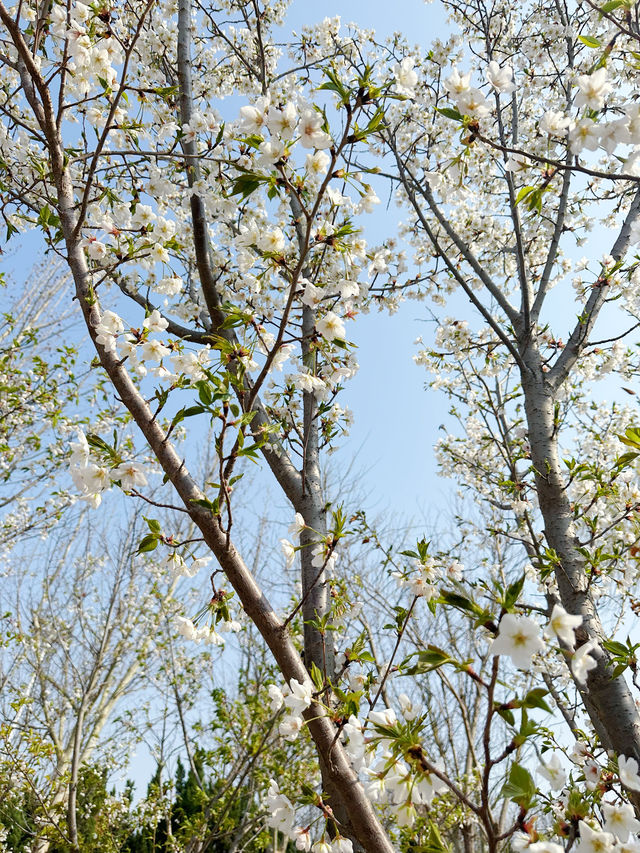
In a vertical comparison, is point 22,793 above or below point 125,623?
below

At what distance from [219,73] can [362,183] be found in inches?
124

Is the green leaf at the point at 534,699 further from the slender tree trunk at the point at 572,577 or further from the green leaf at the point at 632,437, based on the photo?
the slender tree trunk at the point at 572,577

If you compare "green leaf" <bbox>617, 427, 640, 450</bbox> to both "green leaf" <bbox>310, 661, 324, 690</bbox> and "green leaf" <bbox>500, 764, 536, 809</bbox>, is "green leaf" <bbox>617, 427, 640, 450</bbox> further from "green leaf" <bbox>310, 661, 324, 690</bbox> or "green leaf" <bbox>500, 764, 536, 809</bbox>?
"green leaf" <bbox>310, 661, 324, 690</bbox>

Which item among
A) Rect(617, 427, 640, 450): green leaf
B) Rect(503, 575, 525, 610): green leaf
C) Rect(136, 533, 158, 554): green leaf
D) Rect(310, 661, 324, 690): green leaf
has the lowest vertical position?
Rect(503, 575, 525, 610): green leaf

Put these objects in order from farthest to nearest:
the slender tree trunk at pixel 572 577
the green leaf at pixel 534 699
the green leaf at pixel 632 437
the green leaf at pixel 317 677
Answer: the slender tree trunk at pixel 572 577 → the green leaf at pixel 317 677 → the green leaf at pixel 632 437 → the green leaf at pixel 534 699

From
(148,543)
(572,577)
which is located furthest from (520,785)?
(572,577)

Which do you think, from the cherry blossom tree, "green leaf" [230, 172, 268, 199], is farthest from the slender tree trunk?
"green leaf" [230, 172, 268, 199]

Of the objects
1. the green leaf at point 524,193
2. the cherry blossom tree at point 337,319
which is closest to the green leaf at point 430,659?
the cherry blossom tree at point 337,319

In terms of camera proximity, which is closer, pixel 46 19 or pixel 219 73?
pixel 46 19

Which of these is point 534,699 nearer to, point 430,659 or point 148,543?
point 430,659

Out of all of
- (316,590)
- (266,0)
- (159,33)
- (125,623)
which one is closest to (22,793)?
(125,623)

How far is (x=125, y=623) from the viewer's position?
21.3 ft

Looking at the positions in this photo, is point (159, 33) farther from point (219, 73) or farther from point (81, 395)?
point (81, 395)

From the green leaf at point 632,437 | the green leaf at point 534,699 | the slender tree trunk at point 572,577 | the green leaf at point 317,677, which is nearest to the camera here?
the green leaf at point 534,699
